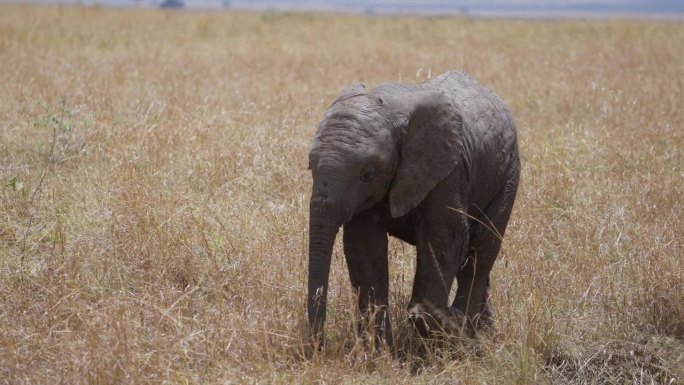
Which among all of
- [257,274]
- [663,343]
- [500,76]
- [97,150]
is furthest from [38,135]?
[500,76]

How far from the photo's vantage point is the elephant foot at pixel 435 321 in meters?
4.73

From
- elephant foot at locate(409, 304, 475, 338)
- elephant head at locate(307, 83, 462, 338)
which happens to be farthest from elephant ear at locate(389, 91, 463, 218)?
elephant foot at locate(409, 304, 475, 338)

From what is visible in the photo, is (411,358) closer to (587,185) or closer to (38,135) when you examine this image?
(587,185)

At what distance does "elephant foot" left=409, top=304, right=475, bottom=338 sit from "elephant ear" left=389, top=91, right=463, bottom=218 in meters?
0.55

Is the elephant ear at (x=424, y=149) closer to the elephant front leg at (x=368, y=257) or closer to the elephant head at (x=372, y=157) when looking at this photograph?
the elephant head at (x=372, y=157)

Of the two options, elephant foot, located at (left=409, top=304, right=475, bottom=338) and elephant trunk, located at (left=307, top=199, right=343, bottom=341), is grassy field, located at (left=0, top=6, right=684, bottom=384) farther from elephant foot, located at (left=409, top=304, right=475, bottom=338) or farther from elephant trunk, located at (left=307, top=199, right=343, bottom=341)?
elephant trunk, located at (left=307, top=199, right=343, bottom=341)

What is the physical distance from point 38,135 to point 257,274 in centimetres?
364

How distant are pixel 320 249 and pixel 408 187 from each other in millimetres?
522

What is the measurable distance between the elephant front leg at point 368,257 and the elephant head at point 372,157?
7.9 inches

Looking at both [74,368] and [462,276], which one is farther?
[462,276]

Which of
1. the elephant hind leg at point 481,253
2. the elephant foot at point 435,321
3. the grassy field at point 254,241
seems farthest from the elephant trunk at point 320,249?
the elephant hind leg at point 481,253

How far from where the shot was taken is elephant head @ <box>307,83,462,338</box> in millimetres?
4250

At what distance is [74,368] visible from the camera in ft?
14.1

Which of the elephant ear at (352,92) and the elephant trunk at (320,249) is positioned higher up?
the elephant ear at (352,92)
